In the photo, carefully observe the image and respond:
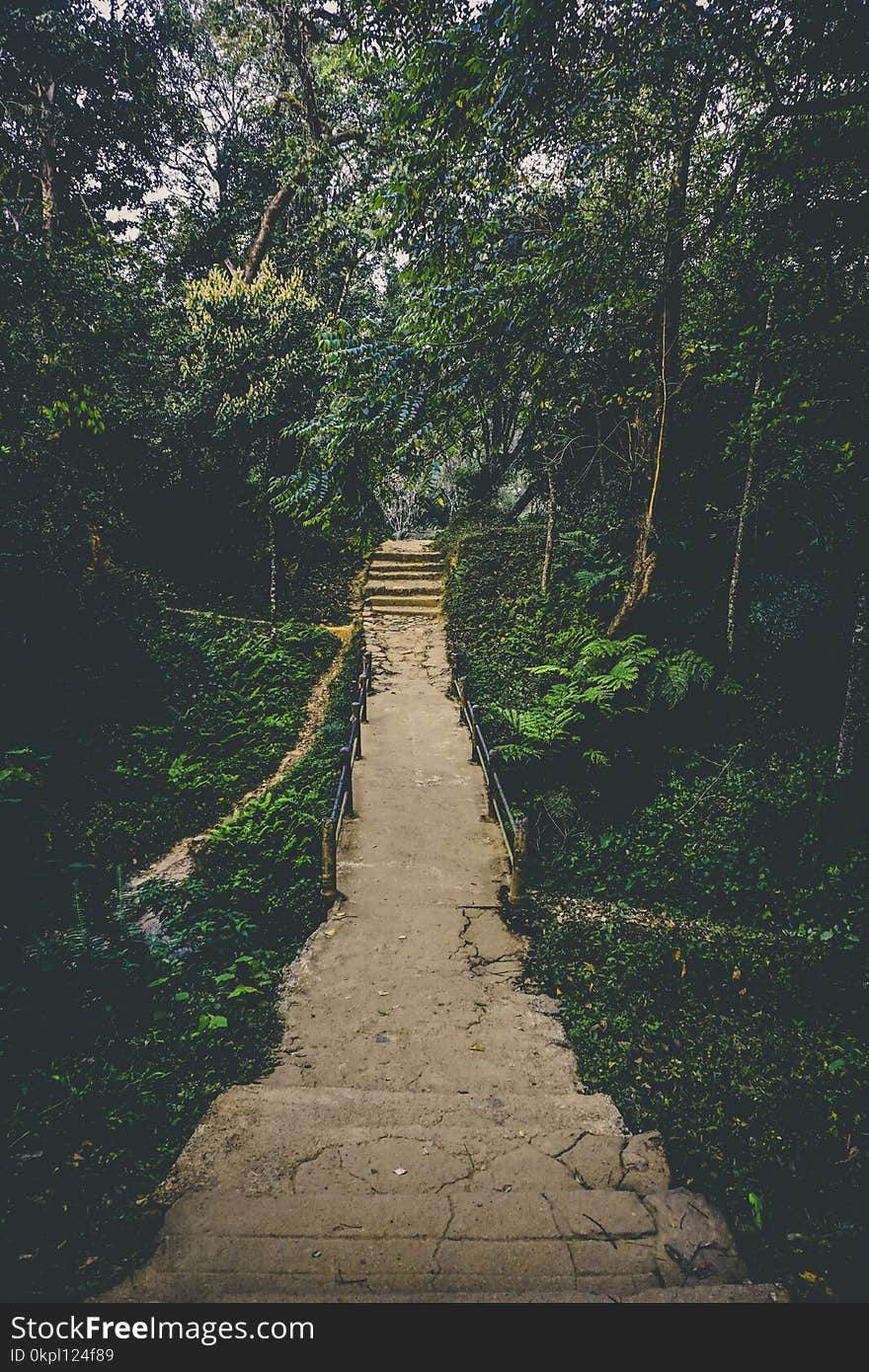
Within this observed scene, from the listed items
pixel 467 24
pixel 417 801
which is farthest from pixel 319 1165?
pixel 467 24

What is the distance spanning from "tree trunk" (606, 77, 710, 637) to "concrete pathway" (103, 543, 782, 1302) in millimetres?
5927

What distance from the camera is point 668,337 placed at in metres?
8.51

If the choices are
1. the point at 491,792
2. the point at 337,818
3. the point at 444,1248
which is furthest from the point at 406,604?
Result: the point at 444,1248

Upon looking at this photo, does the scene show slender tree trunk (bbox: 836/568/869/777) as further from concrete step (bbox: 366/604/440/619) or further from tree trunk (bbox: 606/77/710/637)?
concrete step (bbox: 366/604/440/619)

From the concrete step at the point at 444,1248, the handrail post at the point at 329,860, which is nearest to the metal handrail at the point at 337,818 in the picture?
the handrail post at the point at 329,860

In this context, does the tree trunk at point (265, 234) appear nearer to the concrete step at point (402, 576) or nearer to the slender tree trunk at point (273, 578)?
the slender tree trunk at point (273, 578)

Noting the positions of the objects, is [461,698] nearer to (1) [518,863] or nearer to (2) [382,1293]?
(1) [518,863]

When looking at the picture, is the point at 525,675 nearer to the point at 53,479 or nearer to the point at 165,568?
the point at 53,479

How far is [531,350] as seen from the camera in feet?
17.3

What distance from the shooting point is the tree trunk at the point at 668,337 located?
6715 millimetres

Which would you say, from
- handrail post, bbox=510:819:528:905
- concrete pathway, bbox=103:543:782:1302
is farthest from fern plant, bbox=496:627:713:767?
concrete pathway, bbox=103:543:782:1302

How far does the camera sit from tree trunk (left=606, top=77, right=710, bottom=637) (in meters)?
6.71

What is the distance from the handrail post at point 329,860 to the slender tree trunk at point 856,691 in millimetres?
5513

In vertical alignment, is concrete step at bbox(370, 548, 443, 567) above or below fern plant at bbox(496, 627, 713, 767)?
above
